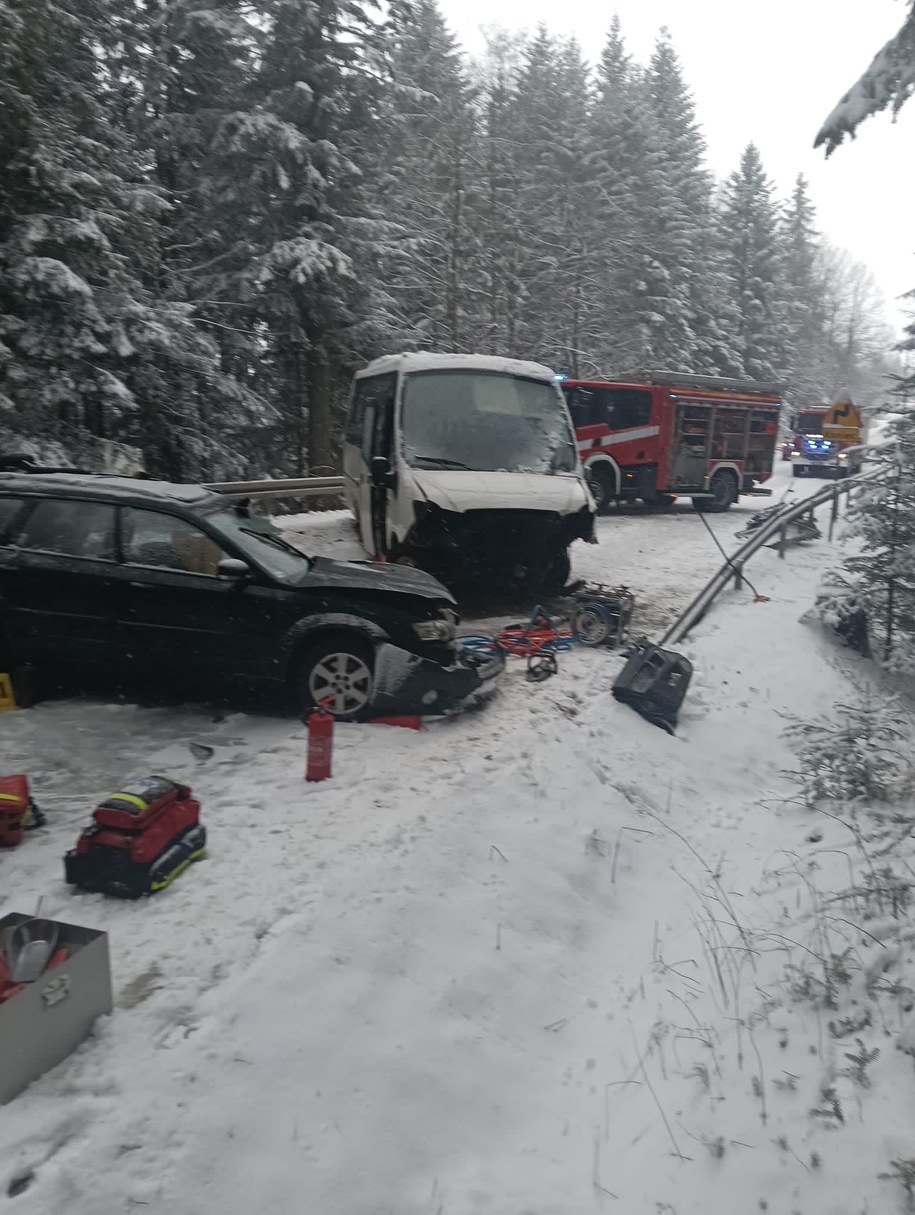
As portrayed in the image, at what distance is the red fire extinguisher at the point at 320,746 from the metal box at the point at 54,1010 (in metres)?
2.37

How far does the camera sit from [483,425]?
1098cm

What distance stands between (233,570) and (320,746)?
1.67 metres

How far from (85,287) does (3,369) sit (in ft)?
5.88

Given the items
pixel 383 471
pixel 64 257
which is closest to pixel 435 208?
pixel 64 257

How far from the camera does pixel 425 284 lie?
87.4 ft

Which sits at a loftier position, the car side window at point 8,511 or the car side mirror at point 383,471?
the car side mirror at point 383,471

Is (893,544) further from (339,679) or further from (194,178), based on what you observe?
(194,178)

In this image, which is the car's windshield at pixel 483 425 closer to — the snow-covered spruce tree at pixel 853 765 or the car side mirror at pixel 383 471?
the car side mirror at pixel 383 471

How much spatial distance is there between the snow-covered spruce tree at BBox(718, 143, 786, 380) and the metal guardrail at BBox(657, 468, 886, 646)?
1510 inches

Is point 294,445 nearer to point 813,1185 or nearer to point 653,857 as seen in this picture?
point 653,857

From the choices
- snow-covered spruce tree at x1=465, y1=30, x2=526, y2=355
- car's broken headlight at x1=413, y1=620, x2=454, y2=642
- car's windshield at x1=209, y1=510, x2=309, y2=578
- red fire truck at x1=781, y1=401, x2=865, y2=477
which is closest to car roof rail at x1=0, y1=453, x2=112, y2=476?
car's windshield at x1=209, y1=510, x2=309, y2=578

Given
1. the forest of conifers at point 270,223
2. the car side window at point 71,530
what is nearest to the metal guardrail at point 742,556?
the forest of conifers at point 270,223

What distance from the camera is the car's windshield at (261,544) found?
23.8 ft

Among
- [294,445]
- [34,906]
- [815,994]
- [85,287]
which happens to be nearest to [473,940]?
[815,994]
